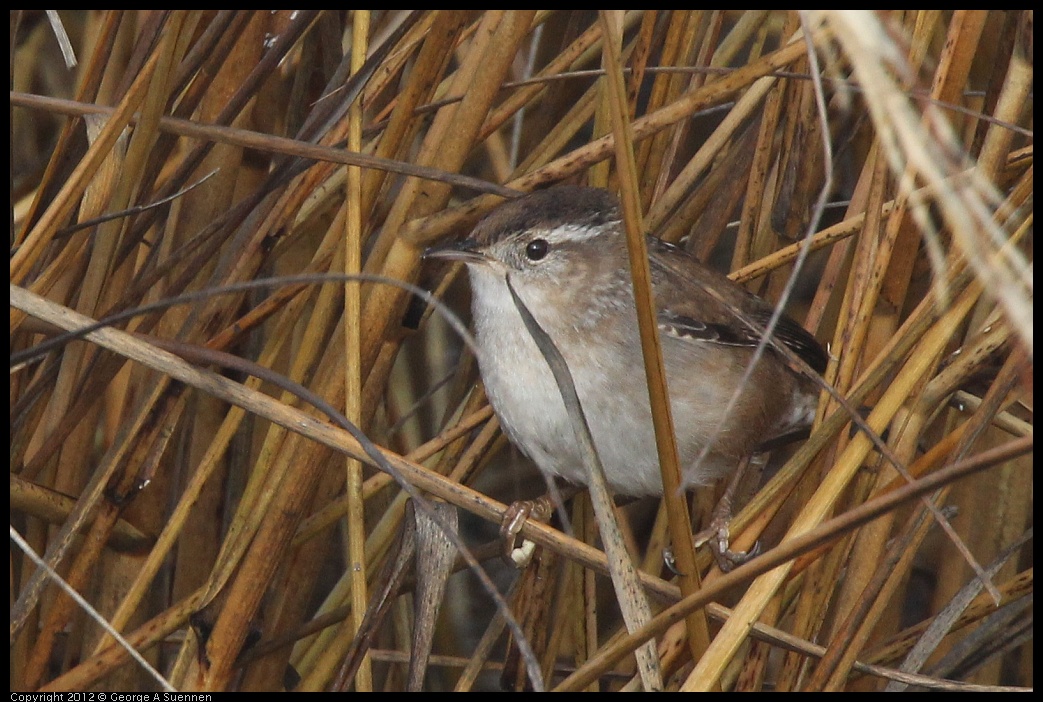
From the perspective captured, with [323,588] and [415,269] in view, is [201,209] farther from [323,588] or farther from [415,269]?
[323,588]

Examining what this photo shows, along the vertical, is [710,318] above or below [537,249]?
below

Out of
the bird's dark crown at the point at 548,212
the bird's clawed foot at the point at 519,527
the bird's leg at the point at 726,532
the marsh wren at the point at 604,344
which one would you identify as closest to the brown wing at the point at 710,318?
the marsh wren at the point at 604,344

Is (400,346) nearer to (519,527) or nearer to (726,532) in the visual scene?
(519,527)

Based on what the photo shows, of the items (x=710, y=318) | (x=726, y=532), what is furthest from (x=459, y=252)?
(x=726, y=532)

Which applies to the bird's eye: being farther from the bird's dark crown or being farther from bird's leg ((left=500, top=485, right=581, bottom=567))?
bird's leg ((left=500, top=485, right=581, bottom=567))

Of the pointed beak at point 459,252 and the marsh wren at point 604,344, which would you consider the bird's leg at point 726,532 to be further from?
the pointed beak at point 459,252

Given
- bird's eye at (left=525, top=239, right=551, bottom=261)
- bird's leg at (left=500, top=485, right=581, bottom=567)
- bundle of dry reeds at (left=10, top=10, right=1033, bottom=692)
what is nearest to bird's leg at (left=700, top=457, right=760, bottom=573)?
bundle of dry reeds at (left=10, top=10, right=1033, bottom=692)
